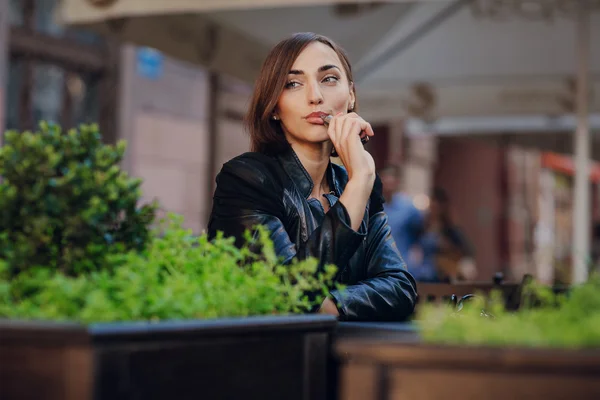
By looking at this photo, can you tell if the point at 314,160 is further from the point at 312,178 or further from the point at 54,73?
the point at 54,73

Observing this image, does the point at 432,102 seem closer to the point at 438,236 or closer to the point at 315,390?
the point at 438,236

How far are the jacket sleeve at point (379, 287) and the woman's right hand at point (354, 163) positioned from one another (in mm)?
181

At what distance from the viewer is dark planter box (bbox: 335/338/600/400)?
4.74 feet

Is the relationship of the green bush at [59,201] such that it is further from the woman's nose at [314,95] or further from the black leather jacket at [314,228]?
the woman's nose at [314,95]

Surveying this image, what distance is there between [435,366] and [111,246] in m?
0.67

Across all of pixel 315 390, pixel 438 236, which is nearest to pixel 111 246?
pixel 315 390

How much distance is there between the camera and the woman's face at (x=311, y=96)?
2867 mm

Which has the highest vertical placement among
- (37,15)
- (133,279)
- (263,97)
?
(37,15)

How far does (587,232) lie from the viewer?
7.53 m

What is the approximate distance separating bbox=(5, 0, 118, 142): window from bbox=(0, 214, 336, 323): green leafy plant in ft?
24.7

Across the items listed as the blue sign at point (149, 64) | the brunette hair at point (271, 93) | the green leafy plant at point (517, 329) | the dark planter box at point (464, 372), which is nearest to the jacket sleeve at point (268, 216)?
the brunette hair at point (271, 93)

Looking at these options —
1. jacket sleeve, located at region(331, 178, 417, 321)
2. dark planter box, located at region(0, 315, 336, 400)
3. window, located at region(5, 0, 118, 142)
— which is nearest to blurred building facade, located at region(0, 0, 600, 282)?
window, located at region(5, 0, 118, 142)

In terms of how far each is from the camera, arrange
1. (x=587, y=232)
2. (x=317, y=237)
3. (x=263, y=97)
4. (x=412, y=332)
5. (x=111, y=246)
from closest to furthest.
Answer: (x=111, y=246) < (x=412, y=332) < (x=317, y=237) < (x=263, y=97) < (x=587, y=232)

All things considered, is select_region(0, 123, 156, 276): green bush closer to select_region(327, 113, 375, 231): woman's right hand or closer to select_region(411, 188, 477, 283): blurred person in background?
select_region(327, 113, 375, 231): woman's right hand
